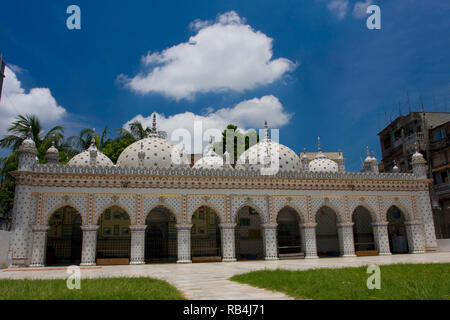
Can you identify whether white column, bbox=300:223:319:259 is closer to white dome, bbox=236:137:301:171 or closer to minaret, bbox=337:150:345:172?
white dome, bbox=236:137:301:171

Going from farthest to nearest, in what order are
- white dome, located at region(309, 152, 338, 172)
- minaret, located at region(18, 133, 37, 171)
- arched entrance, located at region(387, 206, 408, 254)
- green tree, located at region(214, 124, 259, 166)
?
green tree, located at region(214, 124, 259, 166) → white dome, located at region(309, 152, 338, 172) → arched entrance, located at region(387, 206, 408, 254) → minaret, located at region(18, 133, 37, 171)

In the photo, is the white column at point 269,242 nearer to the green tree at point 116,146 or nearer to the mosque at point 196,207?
the mosque at point 196,207

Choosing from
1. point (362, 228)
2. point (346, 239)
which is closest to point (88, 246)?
point (346, 239)

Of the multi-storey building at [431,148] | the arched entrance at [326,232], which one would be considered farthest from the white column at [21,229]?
the multi-storey building at [431,148]

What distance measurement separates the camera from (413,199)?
23125mm

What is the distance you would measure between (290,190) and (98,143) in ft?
56.1

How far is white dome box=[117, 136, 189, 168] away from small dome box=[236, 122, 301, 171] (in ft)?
13.3

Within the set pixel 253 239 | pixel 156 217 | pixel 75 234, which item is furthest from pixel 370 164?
pixel 75 234

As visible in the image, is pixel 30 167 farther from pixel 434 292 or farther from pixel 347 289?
pixel 434 292

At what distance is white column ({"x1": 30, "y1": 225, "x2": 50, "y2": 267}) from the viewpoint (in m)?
17.5

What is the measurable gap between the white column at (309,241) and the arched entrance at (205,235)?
497 cm

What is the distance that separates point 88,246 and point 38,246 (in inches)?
87.3

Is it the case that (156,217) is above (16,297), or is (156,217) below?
above

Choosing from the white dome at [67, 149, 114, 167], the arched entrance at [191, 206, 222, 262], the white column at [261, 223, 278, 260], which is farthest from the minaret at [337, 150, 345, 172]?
the white dome at [67, 149, 114, 167]
